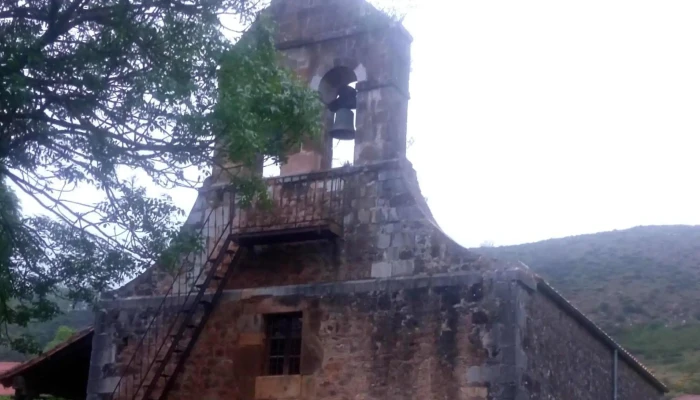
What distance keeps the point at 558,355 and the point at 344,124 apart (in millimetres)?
4371

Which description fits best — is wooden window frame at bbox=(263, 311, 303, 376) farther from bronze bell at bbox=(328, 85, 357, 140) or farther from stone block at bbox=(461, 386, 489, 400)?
bronze bell at bbox=(328, 85, 357, 140)

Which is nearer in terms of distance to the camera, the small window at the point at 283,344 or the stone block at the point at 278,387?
the stone block at the point at 278,387

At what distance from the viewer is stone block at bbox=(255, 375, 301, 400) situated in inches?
497

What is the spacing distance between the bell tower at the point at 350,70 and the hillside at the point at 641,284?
19.7m

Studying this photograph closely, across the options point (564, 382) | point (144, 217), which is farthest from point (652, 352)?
point (144, 217)

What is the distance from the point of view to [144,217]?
1062 cm

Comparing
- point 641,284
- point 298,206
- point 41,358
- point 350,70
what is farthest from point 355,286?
point 641,284

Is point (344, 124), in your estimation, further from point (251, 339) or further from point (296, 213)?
point (251, 339)

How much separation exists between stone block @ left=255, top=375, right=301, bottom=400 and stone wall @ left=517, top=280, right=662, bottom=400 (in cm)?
307

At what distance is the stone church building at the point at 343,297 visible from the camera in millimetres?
11742

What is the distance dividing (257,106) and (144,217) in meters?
1.84

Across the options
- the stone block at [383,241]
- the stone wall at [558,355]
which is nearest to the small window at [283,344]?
the stone block at [383,241]

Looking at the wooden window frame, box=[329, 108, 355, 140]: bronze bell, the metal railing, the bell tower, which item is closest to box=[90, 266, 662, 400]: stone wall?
the wooden window frame

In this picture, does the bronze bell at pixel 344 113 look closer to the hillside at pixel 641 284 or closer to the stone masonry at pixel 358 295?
the stone masonry at pixel 358 295
